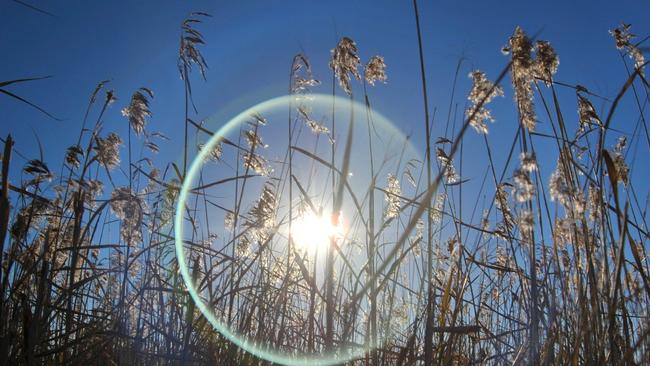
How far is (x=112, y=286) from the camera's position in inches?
136

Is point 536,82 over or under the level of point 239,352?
over

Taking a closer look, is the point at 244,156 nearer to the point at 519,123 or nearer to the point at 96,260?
the point at 519,123

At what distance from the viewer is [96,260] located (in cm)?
398

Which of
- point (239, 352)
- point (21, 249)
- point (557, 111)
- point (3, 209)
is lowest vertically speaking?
point (239, 352)

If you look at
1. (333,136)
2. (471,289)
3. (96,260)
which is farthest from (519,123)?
(96,260)

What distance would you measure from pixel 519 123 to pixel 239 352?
1552 millimetres

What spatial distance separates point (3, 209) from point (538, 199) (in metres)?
1.98

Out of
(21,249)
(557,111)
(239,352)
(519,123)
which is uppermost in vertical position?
(557,111)

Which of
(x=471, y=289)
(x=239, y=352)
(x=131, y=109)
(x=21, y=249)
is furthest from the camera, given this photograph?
(x=131, y=109)

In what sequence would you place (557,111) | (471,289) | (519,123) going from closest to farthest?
(519,123), (557,111), (471,289)

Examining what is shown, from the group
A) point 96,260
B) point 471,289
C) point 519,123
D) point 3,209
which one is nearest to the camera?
point 3,209

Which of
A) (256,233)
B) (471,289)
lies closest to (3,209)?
(256,233)

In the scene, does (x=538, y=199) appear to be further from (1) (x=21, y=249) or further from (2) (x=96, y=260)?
(2) (x=96, y=260)

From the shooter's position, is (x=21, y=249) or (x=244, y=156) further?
(x=244, y=156)
